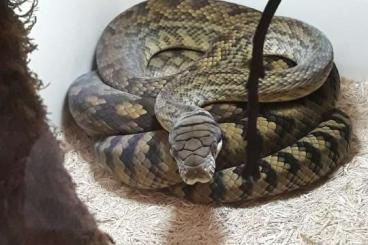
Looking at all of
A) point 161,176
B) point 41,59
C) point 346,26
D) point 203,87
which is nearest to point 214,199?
point 161,176

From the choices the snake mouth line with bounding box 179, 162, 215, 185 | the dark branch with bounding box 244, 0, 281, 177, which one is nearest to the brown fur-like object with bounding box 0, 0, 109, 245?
the snake mouth line with bounding box 179, 162, 215, 185

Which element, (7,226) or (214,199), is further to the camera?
(214,199)

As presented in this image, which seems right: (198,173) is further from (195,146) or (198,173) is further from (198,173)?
(195,146)

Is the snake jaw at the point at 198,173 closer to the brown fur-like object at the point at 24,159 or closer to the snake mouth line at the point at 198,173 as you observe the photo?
the snake mouth line at the point at 198,173

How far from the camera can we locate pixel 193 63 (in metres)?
2.32

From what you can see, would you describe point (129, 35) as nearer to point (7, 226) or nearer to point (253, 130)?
point (253, 130)

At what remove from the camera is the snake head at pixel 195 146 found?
1725mm

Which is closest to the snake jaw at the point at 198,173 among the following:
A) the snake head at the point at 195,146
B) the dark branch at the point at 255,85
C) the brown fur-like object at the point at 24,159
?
the snake head at the point at 195,146

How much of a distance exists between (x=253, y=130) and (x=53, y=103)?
738 mm

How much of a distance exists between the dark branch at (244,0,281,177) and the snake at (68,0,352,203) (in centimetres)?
4

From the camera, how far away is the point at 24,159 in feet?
3.88

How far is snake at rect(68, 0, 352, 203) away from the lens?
200 centimetres

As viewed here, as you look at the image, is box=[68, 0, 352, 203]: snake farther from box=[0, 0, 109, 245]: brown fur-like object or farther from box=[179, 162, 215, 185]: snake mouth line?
box=[0, 0, 109, 245]: brown fur-like object

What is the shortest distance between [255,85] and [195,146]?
23 cm
